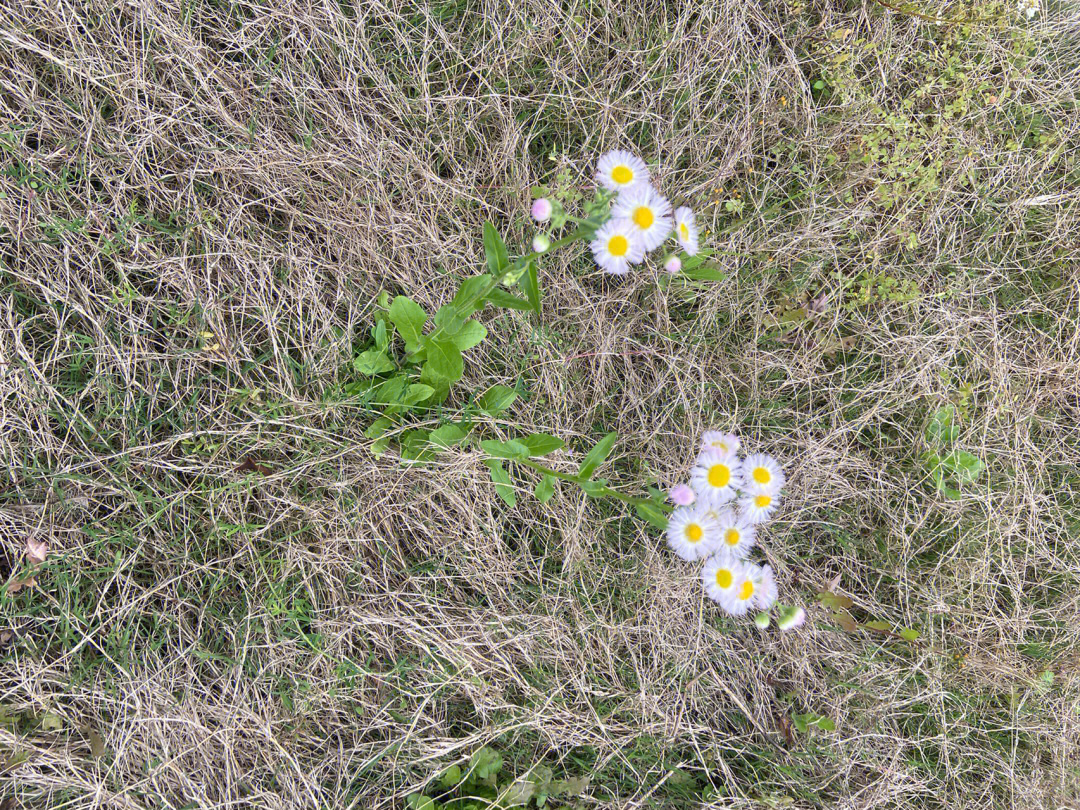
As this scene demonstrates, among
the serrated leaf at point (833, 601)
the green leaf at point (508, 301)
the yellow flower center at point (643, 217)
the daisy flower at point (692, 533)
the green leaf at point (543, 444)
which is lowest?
the serrated leaf at point (833, 601)

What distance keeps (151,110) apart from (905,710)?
336 centimetres

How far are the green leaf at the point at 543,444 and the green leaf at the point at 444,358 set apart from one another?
303 millimetres

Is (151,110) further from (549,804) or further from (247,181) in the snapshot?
(549,804)

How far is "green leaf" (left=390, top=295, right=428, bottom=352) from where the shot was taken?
196cm

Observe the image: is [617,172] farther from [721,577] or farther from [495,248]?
[721,577]

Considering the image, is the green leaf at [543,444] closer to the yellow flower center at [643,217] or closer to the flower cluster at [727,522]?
the flower cluster at [727,522]

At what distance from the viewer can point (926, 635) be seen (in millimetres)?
2498

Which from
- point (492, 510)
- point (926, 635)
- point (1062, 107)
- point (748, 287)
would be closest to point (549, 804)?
point (492, 510)

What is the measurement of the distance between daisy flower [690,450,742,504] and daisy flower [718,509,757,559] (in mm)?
53

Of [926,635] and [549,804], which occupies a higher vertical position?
[926,635]

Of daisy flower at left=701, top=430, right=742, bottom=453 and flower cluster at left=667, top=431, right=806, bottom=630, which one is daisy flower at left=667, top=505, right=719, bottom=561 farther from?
daisy flower at left=701, top=430, right=742, bottom=453

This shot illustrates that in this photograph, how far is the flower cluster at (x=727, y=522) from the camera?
1862mm

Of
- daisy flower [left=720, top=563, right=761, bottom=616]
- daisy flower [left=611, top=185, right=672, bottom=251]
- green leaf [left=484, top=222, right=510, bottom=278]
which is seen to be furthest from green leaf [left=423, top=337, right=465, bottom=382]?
daisy flower [left=720, top=563, right=761, bottom=616]

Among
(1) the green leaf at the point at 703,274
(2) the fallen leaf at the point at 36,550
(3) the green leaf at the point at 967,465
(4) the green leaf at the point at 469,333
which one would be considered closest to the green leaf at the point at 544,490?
(4) the green leaf at the point at 469,333
